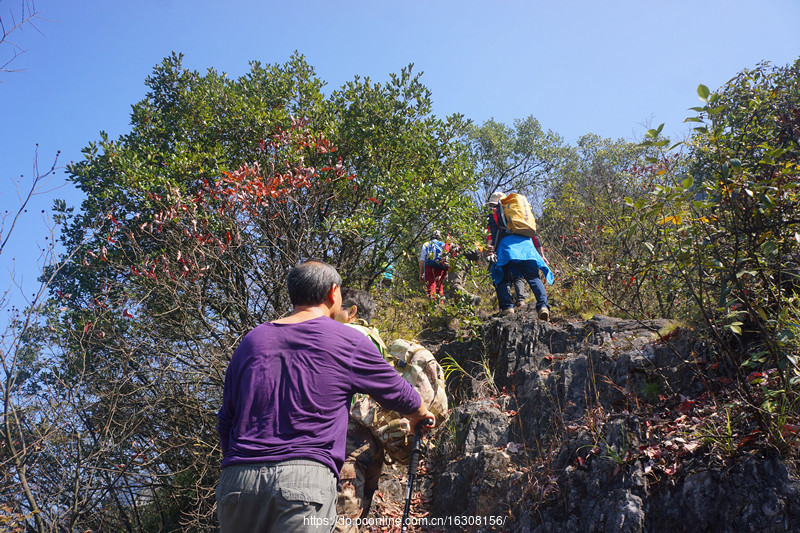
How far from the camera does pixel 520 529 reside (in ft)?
12.7

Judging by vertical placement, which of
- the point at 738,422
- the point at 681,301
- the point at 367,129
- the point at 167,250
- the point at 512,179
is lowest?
the point at 738,422

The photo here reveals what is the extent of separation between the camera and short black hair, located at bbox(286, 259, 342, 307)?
9.14 feet

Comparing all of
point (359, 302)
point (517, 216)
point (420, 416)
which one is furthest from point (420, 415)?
point (517, 216)

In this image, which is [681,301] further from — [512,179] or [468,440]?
[512,179]

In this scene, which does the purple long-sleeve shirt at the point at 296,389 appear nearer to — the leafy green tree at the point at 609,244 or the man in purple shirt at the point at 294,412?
the man in purple shirt at the point at 294,412

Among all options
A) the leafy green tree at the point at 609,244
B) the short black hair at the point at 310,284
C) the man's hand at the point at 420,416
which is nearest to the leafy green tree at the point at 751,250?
the leafy green tree at the point at 609,244

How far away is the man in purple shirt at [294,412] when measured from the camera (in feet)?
7.32

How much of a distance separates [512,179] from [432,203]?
1478 centimetres

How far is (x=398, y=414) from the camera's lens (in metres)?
4.40

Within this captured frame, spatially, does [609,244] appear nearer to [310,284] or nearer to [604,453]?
[604,453]

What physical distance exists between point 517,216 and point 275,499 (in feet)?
19.0

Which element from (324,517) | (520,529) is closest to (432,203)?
(520,529)

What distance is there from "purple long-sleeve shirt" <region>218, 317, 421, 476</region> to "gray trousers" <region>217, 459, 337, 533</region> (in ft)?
0.17

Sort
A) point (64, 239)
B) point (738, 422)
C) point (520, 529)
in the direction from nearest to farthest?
point (738, 422)
point (520, 529)
point (64, 239)
